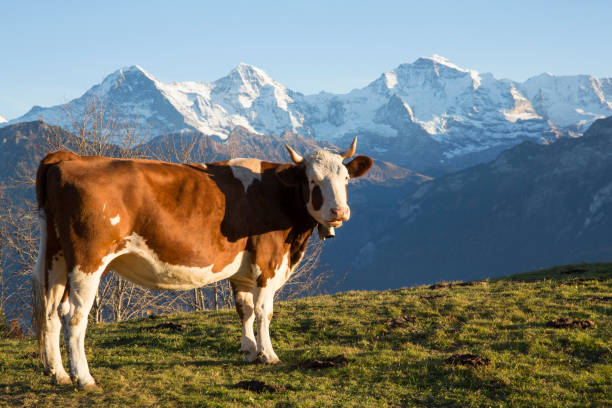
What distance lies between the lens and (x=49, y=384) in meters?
9.51

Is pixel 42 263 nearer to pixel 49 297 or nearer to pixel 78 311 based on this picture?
pixel 49 297

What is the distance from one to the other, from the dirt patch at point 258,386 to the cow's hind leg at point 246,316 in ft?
5.57

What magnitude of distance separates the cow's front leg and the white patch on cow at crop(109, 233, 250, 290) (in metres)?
0.82

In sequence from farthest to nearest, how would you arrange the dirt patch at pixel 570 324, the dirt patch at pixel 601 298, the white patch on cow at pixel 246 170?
1. the dirt patch at pixel 601 298
2. the dirt patch at pixel 570 324
3. the white patch on cow at pixel 246 170

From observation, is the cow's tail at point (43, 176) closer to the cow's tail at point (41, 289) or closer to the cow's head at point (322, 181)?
the cow's tail at point (41, 289)

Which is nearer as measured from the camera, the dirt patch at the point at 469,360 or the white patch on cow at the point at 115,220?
the white patch on cow at the point at 115,220

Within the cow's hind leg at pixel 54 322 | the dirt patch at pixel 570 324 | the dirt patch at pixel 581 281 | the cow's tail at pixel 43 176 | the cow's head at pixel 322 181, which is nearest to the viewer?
the cow's tail at pixel 43 176

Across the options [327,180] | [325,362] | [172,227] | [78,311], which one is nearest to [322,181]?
[327,180]

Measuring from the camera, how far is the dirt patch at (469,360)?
418 inches

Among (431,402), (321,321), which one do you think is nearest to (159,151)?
(321,321)

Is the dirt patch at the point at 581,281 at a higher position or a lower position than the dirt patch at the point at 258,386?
lower

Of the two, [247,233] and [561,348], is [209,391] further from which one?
[561,348]

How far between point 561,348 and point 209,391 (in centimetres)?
760

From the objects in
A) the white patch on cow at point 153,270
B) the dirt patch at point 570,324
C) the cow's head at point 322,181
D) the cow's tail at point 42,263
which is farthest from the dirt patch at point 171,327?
the dirt patch at point 570,324
